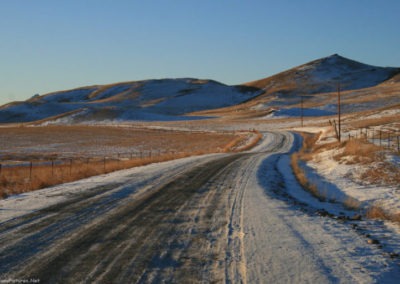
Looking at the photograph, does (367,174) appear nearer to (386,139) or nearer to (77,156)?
(386,139)

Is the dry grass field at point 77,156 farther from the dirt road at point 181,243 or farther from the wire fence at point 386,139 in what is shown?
the wire fence at point 386,139

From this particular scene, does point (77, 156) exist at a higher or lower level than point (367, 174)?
lower

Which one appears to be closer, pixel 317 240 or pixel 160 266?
pixel 160 266

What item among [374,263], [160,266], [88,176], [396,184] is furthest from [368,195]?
[88,176]

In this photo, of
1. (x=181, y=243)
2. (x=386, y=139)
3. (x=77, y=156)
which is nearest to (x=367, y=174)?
(x=181, y=243)

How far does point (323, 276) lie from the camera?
21.2ft

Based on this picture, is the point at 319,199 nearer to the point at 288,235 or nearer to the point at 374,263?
the point at 288,235

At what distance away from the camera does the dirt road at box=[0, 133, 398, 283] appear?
6.50 m

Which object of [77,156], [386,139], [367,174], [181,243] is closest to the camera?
[181,243]

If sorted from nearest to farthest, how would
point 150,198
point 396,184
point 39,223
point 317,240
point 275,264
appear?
1. point 275,264
2. point 317,240
3. point 39,223
4. point 150,198
5. point 396,184

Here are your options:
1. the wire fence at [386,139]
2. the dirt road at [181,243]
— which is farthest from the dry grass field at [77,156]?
the wire fence at [386,139]

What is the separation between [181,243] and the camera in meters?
8.15

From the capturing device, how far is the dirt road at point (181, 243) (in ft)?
21.3

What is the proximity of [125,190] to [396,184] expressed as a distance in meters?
10.3
